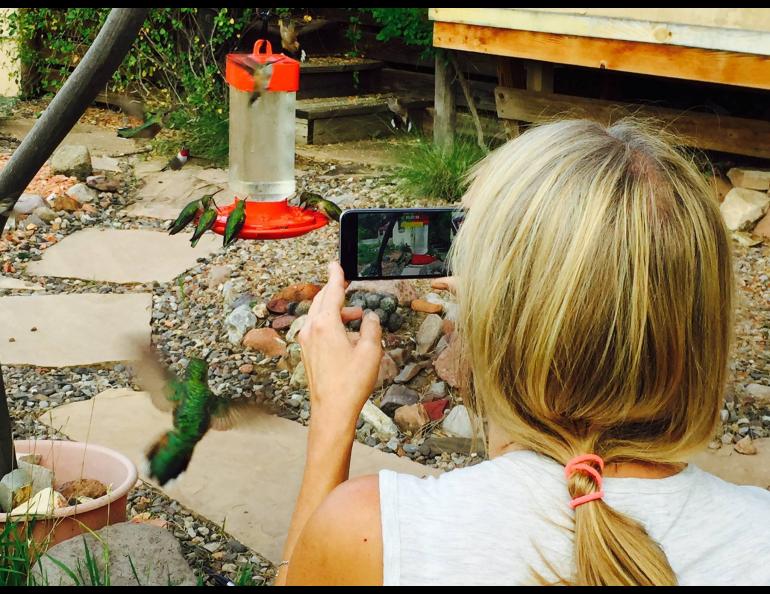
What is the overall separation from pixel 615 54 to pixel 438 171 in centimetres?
105

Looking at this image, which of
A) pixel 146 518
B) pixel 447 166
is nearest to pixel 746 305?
pixel 447 166

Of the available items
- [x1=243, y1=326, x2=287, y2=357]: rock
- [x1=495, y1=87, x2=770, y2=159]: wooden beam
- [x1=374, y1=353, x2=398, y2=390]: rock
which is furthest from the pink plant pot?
[x1=495, y1=87, x2=770, y2=159]: wooden beam

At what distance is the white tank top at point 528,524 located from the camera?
954 millimetres

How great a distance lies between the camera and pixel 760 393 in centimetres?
325

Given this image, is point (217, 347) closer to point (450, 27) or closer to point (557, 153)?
point (450, 27)

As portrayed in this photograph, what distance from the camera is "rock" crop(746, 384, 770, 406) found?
3230mm

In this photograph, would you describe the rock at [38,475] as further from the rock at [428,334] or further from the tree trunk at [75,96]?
the rock at [428,334]

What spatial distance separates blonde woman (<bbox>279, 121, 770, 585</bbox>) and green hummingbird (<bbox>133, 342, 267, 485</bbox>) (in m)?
1.90

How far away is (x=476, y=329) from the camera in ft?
3.47

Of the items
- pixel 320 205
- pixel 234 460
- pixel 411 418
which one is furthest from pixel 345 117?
pixel 320 205

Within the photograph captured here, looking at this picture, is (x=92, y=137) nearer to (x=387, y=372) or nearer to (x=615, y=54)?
(x=615, y=54)

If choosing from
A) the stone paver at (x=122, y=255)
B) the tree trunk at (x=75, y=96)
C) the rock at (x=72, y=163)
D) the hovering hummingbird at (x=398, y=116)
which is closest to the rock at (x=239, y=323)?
the stone paver at (x=122, y=255)

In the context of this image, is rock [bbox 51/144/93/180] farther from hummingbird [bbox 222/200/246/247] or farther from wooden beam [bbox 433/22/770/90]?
hummingbird [bbox 222/200/246/247]

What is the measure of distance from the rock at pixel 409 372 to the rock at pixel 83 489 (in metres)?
1.32
